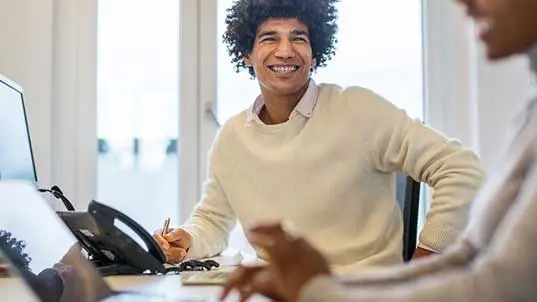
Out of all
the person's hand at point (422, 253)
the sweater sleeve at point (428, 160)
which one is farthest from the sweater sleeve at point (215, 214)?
the person's hand at point (422, 253)

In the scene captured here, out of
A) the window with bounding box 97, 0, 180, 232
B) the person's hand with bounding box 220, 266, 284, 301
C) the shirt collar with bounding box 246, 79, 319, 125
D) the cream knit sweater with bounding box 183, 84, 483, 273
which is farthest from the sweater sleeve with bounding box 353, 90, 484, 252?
the window with bounding box 97, 0, 180, 232

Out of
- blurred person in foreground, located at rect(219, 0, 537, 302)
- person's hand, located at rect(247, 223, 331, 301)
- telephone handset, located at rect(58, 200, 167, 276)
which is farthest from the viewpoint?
telephone handset, located at rect(58, 200, 167, 276)

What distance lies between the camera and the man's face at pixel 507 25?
1.66 feet

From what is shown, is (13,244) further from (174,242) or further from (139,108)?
(139,108)

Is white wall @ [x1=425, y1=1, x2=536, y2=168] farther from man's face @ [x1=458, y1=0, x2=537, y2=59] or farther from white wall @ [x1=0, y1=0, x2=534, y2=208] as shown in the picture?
man's face @ [x1=458, y1=0, x2=537, y2=59]

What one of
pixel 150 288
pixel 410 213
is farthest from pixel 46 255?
pixel 410 213

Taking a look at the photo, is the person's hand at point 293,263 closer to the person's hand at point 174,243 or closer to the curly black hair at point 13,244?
the curly black hair at point 13,244

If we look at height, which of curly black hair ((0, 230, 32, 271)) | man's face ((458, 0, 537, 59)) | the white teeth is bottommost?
curly black hair ((0, 230, 32, 271))

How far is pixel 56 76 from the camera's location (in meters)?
2.66

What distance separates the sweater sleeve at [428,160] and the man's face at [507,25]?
938 millimetres

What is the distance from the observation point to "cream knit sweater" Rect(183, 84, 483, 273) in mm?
1609

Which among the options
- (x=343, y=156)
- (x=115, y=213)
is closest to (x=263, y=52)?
(x=343, y=156)

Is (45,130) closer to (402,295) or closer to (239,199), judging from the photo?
(239,199)

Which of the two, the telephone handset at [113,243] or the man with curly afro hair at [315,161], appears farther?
the man with curly afro hair at [315,161]
